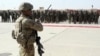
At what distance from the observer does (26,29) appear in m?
4.76

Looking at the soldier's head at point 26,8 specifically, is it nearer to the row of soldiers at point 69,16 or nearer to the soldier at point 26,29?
the soldier at point 26,29

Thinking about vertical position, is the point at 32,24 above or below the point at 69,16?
above

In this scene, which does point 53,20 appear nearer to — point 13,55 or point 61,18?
point 61,18

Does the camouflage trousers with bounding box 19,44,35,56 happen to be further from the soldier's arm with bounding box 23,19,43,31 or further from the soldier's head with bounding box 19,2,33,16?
the soldier's head with bounding box 19,2,33,16

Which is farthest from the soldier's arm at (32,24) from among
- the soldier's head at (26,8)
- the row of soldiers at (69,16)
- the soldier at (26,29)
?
the row of soldiers at (69,16)

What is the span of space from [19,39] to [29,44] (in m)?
0.19

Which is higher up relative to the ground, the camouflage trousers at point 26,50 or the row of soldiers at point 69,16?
the camouflage trousers at point 26,50

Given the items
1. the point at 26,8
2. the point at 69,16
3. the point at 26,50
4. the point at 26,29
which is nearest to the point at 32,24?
the point at 26,29

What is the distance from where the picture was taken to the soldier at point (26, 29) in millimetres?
4684

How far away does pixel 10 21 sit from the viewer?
2877 centimetres

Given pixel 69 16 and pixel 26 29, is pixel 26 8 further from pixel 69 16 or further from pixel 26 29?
pixel 69 16

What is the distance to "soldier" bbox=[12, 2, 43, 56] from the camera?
15.4 feet

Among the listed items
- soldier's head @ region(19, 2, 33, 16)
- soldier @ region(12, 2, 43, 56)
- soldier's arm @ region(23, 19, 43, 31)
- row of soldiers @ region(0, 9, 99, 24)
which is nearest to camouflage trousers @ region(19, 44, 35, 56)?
soldier @ region(12, 2, 43, 56)

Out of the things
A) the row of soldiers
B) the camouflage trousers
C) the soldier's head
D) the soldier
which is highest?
the soldier's head
